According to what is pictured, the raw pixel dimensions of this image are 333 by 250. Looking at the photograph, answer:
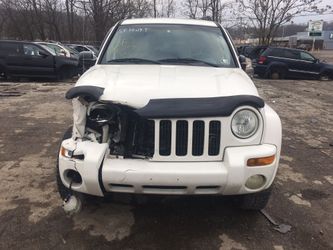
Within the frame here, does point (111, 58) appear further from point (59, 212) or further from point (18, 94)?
point (18, 94)

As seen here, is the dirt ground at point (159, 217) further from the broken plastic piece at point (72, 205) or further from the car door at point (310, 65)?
the car door at point (310, 65)

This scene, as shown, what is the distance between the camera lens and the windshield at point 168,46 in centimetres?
450

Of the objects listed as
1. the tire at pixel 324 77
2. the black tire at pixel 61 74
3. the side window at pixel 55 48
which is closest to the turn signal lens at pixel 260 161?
the black tire at pixel 61 74

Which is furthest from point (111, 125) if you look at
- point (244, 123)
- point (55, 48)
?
point (55, 48)

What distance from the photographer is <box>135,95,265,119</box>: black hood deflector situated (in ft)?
9.83

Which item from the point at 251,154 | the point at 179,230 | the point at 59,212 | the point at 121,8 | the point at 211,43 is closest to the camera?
the point at 251,154

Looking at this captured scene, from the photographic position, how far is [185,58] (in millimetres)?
4504

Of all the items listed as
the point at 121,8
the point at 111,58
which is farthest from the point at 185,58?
the point at 121,8

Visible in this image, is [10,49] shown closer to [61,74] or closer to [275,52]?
[61,74]

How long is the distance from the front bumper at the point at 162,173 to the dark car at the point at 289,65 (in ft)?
53.6

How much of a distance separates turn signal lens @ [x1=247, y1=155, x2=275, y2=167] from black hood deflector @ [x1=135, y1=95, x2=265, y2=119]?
1.28 feet

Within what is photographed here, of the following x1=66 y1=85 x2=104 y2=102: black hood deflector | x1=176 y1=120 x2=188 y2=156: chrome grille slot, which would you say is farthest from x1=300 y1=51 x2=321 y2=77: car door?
x1=66 y1=85 x2=104 y2=102: black hood deflector

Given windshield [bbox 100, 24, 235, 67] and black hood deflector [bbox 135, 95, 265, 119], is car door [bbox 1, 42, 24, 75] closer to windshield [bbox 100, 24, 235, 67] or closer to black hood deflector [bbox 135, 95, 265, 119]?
windshield [bbox 100, 24, 235, 67]

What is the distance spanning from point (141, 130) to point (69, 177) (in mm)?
677
